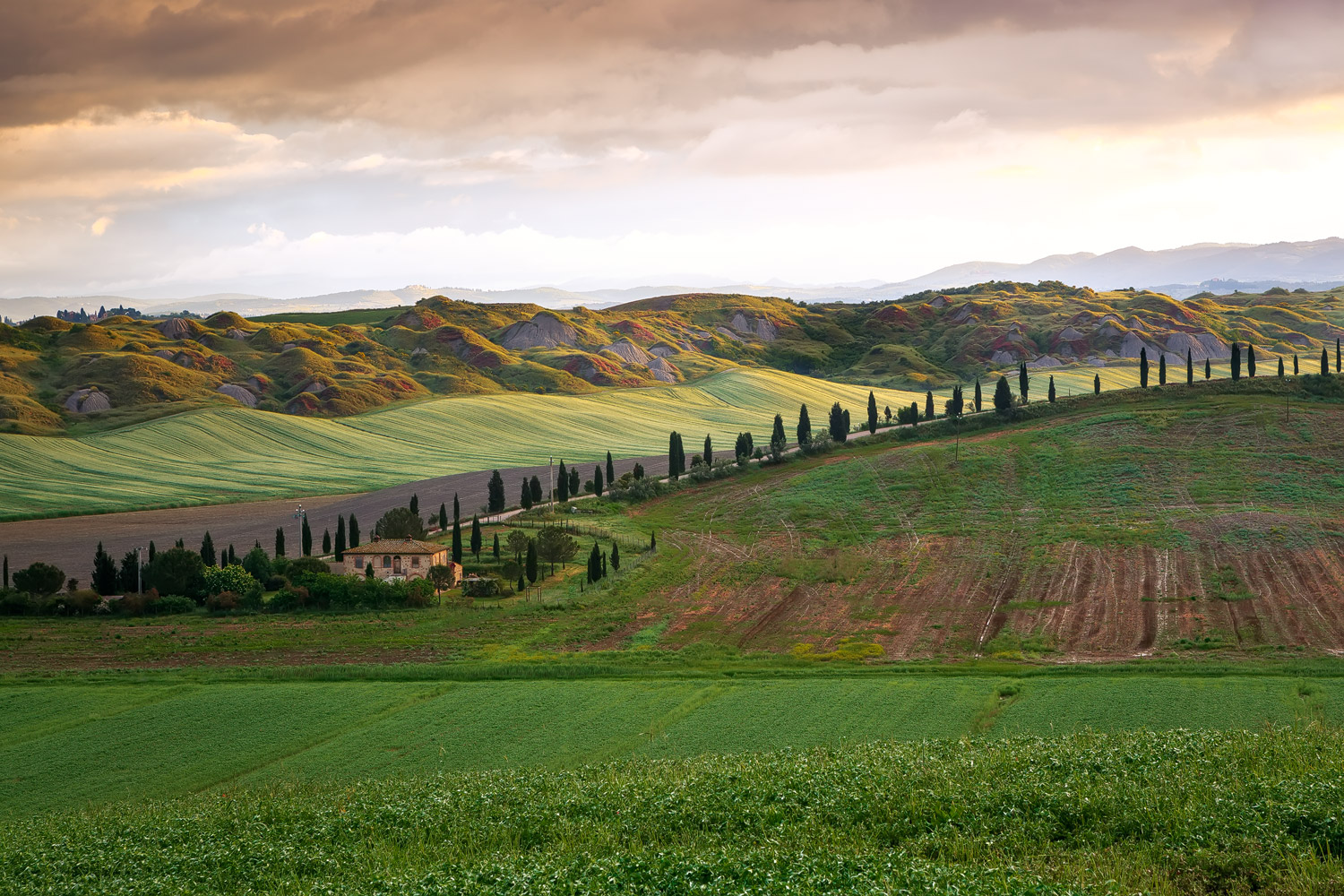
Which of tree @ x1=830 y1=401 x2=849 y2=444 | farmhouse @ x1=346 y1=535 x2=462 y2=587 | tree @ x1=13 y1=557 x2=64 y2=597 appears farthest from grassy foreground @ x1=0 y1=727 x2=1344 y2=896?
tree @ x1=830 y1=401 x2=849 y2=444

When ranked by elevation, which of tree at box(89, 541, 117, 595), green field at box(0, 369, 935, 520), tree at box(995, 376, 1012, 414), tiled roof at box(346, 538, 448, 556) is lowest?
tree at box(89, 541, 117, 595)

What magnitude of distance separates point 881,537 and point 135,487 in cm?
8913

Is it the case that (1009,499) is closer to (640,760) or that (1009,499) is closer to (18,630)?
(640,760)

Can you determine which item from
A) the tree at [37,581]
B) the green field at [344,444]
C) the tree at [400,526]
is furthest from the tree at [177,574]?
the green field at [344,444]

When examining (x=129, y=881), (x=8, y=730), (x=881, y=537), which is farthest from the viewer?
(x=881, y=537)

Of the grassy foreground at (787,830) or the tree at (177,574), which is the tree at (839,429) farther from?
the grassy foreground at (787,830)

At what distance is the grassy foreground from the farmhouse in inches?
1540

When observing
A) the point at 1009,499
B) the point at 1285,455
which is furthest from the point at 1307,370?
the point at 1009,499

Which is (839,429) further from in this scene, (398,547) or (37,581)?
(37,581)

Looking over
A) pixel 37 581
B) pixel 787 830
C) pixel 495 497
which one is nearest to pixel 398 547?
pixel 37 581

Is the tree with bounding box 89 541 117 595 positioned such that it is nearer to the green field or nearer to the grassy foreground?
the grassy foreground

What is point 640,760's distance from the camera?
30594 mm

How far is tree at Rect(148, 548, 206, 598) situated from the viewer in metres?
63.0

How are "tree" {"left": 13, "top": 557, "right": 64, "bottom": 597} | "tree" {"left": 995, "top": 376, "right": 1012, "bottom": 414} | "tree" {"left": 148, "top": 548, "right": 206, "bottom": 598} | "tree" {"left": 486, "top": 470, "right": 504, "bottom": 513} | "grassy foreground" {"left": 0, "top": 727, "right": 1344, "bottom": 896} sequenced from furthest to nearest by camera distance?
"tree" {"left": 995, "top": 376, "right": 1012, "bottom": 414}, "tree" {"left": 486, "top": 470, "right": 504, "bottom": 513}, "tree" {"left": 13, "top": 557, "right": 64, "bottom": 597}, "tree" {"left": 148, "top": 548, "right": 206, "bottom": 598}, "grassy foreground" {"left": 0, "top": 727, "right": 1344, "bottom": 896}
